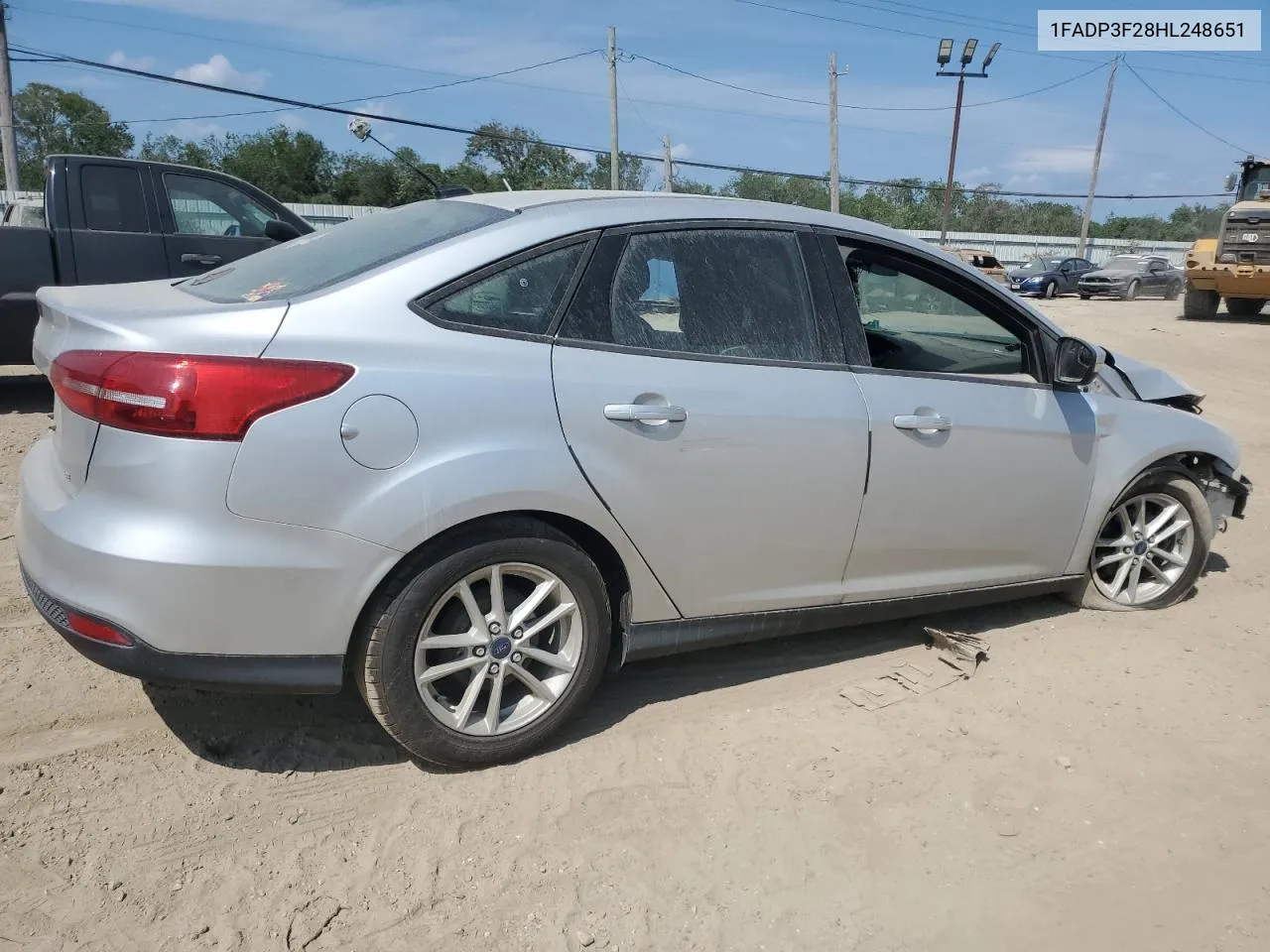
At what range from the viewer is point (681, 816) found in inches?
110

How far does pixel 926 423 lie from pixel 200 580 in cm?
239

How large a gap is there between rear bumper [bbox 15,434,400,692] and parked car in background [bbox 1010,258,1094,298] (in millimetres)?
31063

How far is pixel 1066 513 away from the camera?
13.0 ft

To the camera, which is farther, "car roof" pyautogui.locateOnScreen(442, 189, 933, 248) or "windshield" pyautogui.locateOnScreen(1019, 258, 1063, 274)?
"windshield" pyautogui.locateOnScreen(1019, 258, 1063, 274)

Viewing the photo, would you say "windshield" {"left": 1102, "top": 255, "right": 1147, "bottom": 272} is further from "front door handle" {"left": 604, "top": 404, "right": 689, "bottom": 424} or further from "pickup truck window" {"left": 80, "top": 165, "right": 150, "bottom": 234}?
"front door handle" {"left": 604, "top": 404, "right": 689, "bottom": 424}

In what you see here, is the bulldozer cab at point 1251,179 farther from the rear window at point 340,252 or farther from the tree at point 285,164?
the tree at point 285,164

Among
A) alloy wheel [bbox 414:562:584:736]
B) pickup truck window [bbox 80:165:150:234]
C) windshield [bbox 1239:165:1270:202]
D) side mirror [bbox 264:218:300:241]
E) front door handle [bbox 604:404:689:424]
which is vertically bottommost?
alloy wheel [bbox 414:562:584:736]

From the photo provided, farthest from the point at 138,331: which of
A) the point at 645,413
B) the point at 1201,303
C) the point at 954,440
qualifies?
the point at 1201,303

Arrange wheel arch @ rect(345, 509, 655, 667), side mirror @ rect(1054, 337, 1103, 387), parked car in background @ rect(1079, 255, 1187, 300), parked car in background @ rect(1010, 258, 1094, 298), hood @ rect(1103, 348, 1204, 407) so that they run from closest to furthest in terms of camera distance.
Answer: wheel arch @ rect(345, 509, 655, 667) → side mirror @ rect(1054, 337, 1103, 387) → hood @ rect(1103, 348, 1204, 407) → parked car in background @ rect(1079, 255, 1187, 300) → parked car in background @ rect(1010, 258, 1094, 298)

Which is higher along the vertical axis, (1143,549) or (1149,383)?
(1149,383)

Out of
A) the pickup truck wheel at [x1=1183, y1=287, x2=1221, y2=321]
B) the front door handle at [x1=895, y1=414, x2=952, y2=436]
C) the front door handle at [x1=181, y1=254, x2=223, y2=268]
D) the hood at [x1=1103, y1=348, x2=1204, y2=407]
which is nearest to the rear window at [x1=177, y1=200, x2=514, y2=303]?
the front door handle at [x1=895, y1=414, x2=952, y2=436]

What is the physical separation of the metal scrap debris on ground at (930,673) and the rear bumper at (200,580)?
1.88 meters

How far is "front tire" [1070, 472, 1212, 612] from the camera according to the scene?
430 centimetres

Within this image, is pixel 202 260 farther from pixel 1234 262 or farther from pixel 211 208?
pixel 1234 262
